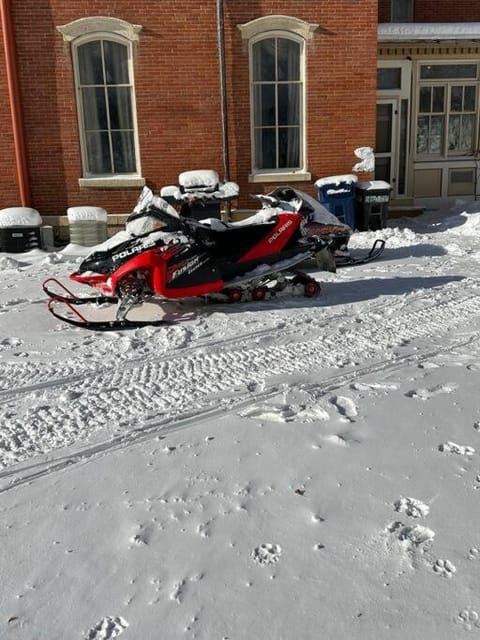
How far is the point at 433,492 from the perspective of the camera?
2748mm

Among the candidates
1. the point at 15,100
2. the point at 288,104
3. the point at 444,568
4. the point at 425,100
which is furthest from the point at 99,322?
the point at 425,100

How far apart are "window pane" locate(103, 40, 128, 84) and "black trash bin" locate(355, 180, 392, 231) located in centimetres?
440

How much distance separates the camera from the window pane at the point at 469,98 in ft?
43.1

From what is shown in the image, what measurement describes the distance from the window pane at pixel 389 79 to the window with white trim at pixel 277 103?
2.80m

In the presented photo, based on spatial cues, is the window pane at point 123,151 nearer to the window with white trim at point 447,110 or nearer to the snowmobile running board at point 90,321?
the snowmobile running board at point 90,321

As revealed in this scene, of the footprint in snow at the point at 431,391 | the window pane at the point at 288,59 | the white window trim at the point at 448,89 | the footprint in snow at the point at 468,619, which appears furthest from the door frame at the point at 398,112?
the footprint in snow at the point at 468,619

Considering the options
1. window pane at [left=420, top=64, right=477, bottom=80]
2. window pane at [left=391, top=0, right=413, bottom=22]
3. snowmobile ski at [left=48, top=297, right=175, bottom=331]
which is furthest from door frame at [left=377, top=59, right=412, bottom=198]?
snowmobile ski at [left=48, top=297, right=175, bottom=331]

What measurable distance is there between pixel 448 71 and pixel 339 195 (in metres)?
5.00

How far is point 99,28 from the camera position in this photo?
32.2 feet

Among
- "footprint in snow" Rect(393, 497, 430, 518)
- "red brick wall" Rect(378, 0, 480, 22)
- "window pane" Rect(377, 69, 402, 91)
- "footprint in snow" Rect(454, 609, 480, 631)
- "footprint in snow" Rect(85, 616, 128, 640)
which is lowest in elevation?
"footprint in snow" Rect(85, 616, 128, 640)

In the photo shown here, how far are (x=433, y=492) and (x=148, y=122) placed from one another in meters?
8.86

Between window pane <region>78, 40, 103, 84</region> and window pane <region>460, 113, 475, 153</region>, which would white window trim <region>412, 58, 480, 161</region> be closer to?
window pane <region>460, 113, 475, 153</region>

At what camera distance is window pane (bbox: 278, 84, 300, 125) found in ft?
34.7

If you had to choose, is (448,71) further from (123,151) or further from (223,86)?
(123,151)
